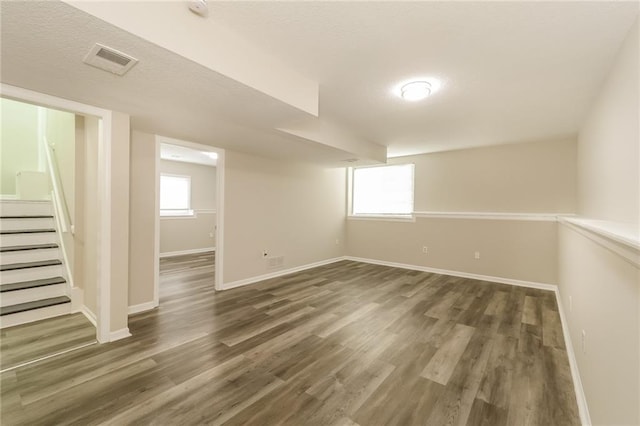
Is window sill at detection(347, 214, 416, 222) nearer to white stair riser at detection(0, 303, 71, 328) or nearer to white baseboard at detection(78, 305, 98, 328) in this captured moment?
white baseboard at detection(78, 305, 98, 328)

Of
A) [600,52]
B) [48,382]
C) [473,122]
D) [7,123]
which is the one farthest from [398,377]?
[7,123]

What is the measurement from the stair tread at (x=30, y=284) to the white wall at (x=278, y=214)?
196 centimetres

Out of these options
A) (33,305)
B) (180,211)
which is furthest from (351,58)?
(180,211)

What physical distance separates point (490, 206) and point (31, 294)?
6756mm

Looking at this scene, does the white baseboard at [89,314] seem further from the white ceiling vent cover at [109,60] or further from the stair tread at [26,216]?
the white ceiling vent cover at [109,60]

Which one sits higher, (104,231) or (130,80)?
(130,80)

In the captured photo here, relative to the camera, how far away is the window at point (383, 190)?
18.5ft

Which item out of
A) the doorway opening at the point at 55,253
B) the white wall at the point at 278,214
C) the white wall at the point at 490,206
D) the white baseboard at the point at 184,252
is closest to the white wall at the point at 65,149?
the doorway opening at the point at 55,253

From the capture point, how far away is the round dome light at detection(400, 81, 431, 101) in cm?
232

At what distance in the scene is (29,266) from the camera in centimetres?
309

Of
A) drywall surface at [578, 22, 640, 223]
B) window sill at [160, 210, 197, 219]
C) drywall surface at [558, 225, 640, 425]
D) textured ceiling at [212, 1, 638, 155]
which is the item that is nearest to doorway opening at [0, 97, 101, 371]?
textured ceiling at [212, 1, 638, 155]

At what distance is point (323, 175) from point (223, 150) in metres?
2.45

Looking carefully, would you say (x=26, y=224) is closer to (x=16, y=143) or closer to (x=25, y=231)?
(x=25, y=231)

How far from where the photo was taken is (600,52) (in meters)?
1.82
